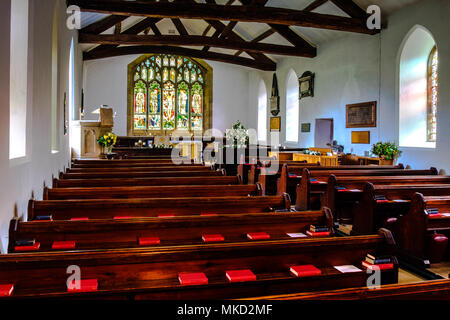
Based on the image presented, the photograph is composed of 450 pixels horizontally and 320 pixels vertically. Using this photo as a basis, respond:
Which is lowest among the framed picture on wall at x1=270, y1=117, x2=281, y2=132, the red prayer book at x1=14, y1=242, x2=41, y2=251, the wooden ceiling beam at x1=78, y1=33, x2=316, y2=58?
the red prayer book at x1=14, y1=242, x2=41, y2=251

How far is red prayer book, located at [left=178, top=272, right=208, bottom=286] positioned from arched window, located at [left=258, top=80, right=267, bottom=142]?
45.0 feet

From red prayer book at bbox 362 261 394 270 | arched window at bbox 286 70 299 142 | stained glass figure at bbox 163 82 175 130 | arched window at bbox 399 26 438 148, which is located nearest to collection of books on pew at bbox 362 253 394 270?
red prayer book at bbox 362 261 394 270

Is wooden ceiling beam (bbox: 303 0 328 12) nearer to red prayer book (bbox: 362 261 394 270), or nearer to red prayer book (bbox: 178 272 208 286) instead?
red prayer book (bbox: 362 261 394 270)

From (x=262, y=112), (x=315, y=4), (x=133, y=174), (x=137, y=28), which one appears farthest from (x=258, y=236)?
(x=262, y=112)

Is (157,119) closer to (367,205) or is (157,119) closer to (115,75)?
(115,75)

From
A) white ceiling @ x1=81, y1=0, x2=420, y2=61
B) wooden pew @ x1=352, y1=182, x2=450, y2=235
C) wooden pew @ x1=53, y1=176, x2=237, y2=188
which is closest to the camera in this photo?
wooden pew @ x1=352, y1=182, x2=450, y2=235

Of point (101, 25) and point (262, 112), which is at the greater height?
point (101, 25)

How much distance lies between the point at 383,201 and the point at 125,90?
12722 millimetres

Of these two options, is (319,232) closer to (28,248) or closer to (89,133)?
(28,248)

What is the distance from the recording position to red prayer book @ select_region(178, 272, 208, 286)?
1.88 meters

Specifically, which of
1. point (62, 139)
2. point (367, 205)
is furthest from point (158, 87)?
point (367, 205)

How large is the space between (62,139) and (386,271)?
5.23m

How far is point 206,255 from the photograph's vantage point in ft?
6.61

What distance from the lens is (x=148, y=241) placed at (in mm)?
2531
